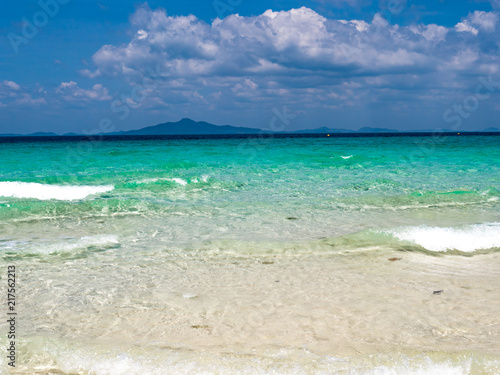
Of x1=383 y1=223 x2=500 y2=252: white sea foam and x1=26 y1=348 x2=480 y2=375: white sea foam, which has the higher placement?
x1=383 y1=223 x2=500 y2=252: white sea foam

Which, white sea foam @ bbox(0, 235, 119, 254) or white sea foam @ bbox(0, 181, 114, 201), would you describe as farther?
white sea foam @ bbox(0, 181, 114, 201)

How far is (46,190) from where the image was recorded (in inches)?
631

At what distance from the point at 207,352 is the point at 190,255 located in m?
3.61

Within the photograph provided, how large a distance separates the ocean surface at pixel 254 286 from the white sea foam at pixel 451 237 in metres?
0.04

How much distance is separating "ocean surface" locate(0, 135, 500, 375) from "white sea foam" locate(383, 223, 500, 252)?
0.13 feet

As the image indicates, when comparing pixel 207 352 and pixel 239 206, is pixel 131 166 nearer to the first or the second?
pixel 239 206

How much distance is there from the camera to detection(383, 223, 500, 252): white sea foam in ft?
26.2

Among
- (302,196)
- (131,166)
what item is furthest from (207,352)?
(131,166)

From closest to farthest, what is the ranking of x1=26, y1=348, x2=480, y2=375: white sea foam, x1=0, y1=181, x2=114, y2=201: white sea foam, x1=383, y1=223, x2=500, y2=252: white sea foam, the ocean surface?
1. x1=26, y1=348, x2=480, y2=375: white sea foam
2. the ocean surface
3. x1=383, y1=223, x2=500, y2=252: white sea foam
4. x1=0, y1=181, x2=114, y2=201: white sea foam

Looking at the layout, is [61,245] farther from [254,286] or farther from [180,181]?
[180,181]

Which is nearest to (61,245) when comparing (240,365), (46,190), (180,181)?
(240,365)

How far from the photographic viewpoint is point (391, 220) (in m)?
10.8

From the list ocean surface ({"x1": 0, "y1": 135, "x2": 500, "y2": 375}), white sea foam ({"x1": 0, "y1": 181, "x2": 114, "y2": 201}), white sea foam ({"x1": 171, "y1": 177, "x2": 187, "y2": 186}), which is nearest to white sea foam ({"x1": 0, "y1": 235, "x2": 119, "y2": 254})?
ocean surface ({"x1": 0, "y1": 135, "x2": 500, "y2": 375})

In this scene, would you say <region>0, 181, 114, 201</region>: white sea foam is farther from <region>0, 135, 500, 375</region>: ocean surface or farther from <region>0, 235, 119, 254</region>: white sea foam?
<region>0, 235, 119, 254</region>: white sea foam
